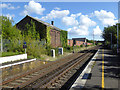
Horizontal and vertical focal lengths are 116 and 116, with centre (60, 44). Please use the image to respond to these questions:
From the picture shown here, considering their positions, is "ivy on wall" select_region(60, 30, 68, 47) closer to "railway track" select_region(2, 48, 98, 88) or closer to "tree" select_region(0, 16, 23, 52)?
"tree" select_region(0, 16, 23, 52)

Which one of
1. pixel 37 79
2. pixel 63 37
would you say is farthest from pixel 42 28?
pixel 37 79

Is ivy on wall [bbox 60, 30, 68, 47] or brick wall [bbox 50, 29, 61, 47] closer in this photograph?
brick wall [bbox 50, 29, 61, 47]

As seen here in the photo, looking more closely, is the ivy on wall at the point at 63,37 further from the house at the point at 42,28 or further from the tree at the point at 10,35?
the tree at the point at 10,35

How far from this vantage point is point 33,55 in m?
17.6

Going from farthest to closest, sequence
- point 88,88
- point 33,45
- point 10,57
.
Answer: point 33,45, point 10,57, point 88,88

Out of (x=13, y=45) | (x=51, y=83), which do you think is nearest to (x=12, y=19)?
(x=13, y=45)

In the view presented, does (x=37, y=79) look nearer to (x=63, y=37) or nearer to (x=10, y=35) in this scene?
(x=10, y=35)

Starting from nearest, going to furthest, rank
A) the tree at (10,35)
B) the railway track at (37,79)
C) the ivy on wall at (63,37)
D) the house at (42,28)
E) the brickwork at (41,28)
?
the railway track at (37,79) → the tree at (10,35) → the house at (42,28) → the brickwork at (41,28) → the ivy on wall at (63,37)

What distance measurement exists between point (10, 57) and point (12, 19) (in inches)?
550

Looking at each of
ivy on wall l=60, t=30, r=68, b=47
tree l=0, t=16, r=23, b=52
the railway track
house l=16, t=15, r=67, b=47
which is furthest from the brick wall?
the railway track

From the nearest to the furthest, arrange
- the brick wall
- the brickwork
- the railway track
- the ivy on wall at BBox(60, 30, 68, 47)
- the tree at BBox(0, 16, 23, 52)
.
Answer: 1. the railway track
2. the tree at BBox(0, 16, 23, 52)
3. the brickwork
4. the brick wall
5. the ivy on wall at BBox(60, 30, 68, 47)

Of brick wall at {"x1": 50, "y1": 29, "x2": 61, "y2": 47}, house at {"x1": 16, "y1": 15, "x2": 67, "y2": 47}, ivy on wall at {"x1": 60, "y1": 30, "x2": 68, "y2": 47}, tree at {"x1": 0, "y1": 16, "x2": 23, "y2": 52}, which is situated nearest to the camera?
tree at {"x1": 0, "y1": 16, "x2": 23, "y2": 52}

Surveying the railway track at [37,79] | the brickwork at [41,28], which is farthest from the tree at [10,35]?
the railway track at [37,79]

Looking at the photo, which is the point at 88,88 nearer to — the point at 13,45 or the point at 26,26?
the point at 13,45
